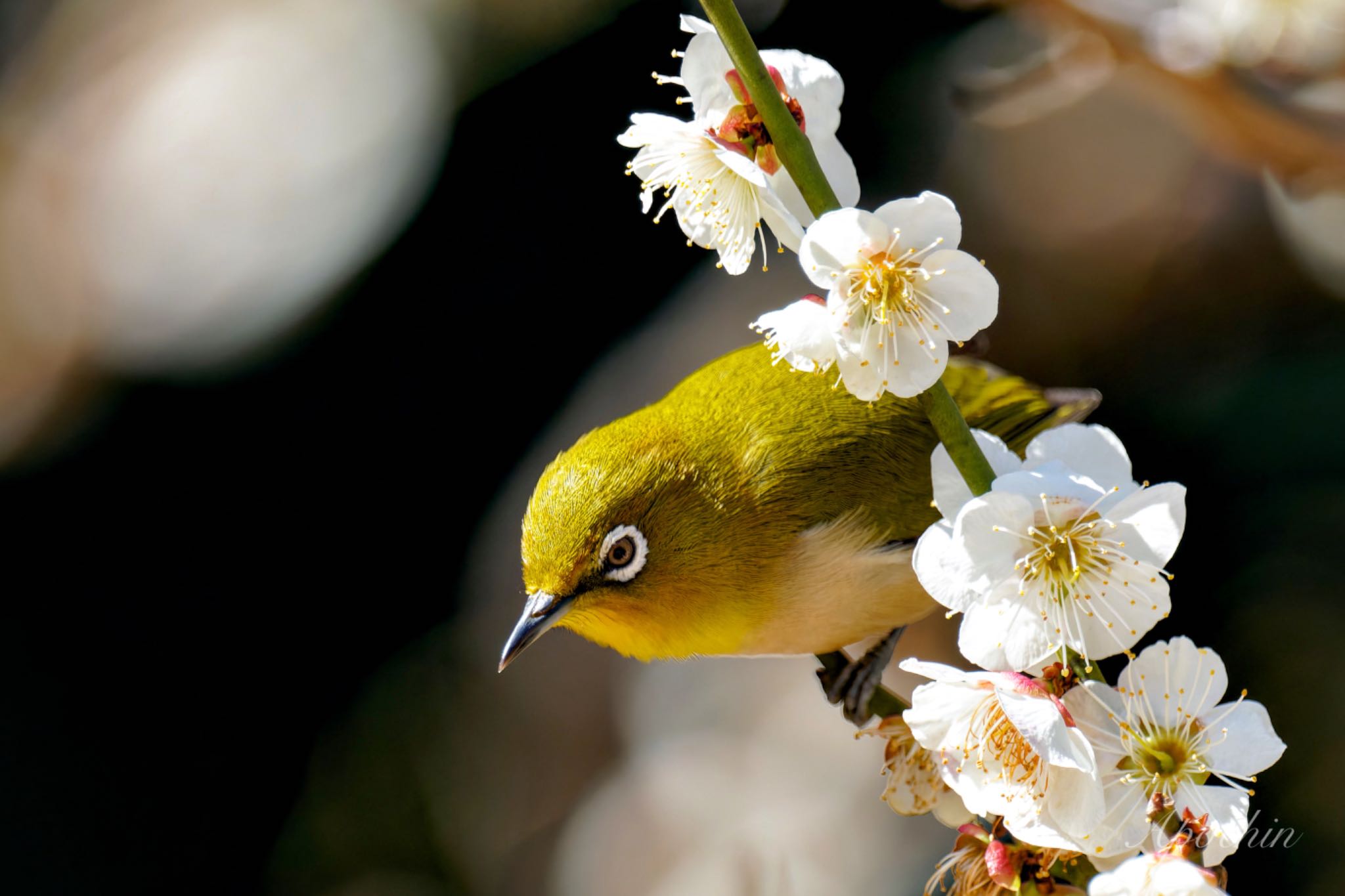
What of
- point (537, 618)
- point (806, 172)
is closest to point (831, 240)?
point (806, 172)

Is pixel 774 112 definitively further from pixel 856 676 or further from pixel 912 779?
pixel 856 676

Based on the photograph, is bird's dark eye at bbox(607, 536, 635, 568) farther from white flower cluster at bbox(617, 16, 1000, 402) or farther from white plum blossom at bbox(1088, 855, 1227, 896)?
white plum blossom at bbox(1088, 855, 1227, 896)

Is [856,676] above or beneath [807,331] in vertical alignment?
beneath

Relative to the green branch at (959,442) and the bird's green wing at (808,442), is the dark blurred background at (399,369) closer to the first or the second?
the bird's green wing at (808,442)

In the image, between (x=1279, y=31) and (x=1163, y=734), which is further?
(x=1279, y=31)

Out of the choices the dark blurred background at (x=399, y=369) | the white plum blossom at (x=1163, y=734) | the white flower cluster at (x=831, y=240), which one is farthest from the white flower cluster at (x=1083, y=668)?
the dark blurred background at (x=399, y=369)

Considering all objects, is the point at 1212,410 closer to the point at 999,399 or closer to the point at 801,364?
the point at 999,399

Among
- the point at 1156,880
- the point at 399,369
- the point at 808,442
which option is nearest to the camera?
the point at 1156,880
